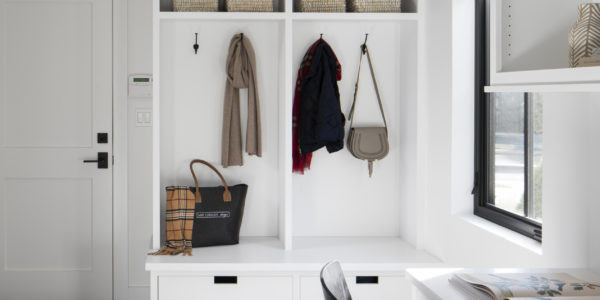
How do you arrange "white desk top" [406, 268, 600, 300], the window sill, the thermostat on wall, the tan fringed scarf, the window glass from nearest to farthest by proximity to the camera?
"white desk top" [406, 268, 600, 300] < the window sill < the window glass < the tan fringed scarf < the thermostat on wall

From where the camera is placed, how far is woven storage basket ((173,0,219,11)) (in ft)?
9.85

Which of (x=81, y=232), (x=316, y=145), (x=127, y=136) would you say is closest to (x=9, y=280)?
(x=81, y=232)

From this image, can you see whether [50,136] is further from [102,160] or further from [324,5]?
[324,5]

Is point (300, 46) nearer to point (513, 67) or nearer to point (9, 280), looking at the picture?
point (513, 67)

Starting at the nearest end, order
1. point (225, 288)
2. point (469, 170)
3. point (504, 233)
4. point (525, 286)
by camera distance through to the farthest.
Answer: point (525, 286) → point (504, 233) → point (469, 170) → point (225, 288)

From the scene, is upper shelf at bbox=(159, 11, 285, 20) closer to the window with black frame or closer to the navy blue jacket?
the navy blue jacket

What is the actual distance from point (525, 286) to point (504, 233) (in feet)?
2.73

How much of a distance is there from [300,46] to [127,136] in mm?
1324

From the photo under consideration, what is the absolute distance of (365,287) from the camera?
2756mm

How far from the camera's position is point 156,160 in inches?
116

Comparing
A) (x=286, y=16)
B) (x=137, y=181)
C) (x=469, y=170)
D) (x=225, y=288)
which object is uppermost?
(x=286, y=16)

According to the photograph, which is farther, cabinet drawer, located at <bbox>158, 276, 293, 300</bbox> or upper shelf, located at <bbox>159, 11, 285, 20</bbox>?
upper shelf, located at <bbox>159, 11, 285, 20</bbox>

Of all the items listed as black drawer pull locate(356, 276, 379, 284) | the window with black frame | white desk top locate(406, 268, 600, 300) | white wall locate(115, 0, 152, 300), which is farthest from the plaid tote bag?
white desk top locate(406, 268, 600, 300)

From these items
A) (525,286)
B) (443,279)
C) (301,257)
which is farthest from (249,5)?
(525,286)
